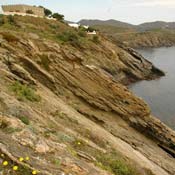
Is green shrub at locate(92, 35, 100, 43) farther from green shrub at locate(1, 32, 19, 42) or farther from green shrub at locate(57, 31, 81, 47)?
green shrub at locate(1, 32, 19, 42)

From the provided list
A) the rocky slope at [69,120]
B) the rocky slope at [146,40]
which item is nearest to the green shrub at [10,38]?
the rocky slope at [69,120]

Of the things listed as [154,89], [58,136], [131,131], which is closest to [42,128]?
[58,136]

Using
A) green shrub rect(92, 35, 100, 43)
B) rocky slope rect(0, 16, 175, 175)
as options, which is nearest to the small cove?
rocky slope rect(0, 16, 175, 175)

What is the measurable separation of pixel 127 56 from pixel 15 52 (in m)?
50.6

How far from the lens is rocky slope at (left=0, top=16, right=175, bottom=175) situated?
11070mm

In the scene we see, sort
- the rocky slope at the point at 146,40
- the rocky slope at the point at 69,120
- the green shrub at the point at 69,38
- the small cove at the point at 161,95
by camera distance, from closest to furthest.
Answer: the rocky slope at the point at 69,120
the small cove at the point at 161,95
the green shrub at the point at 69,38
the rocky slope at the point at 146,40

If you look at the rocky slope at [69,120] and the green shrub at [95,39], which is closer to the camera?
the rocky slope at [69,120]

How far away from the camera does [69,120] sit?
18984mm

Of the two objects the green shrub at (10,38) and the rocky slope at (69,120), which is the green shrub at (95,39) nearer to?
the rocky slope at (69,120)

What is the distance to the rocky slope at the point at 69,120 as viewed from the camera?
11070mm

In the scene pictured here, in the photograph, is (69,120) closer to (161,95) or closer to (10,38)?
(10,38)

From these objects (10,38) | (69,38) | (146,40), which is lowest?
(146,40)

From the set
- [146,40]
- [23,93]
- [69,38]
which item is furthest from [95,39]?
[146,40]

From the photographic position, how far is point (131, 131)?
2761 centimetres
